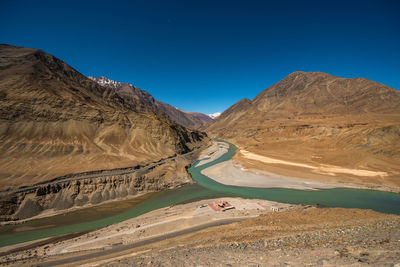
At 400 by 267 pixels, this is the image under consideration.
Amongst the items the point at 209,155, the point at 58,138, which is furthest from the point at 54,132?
the point at 209,155

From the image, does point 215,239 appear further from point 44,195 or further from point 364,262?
point 44,195

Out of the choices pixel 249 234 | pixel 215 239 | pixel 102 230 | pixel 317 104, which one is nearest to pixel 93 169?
pixel 102 230

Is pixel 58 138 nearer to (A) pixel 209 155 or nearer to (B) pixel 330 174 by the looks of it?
(A) pixel 209 155

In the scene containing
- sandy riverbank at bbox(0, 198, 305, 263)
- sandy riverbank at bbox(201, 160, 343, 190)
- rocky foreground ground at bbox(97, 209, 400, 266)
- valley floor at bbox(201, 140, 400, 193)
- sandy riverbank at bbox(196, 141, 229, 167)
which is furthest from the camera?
sandy riverbank at bbox(196, 141, 229, 167)

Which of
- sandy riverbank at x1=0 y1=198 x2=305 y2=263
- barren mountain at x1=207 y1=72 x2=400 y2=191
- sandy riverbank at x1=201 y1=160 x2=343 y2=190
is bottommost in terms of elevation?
sandy riverbank at x1=0 y1=198 x2=305 y2=263

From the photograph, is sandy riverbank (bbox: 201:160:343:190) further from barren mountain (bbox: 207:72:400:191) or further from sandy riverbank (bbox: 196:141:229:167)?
sandy riverbank (bbox: 196:141:229:167)

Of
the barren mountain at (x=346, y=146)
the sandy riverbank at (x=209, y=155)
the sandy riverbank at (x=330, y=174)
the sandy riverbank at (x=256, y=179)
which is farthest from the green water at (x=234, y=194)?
the sandy riverbank at (x=209, y=155)

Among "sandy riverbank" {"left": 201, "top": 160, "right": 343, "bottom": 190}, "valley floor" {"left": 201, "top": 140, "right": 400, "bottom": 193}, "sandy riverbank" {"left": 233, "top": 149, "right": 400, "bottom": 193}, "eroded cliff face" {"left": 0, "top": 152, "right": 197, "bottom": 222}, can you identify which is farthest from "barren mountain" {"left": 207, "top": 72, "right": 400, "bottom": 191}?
"eroded cliff face" {"left": 0, "top": 152, "right": 197, "bottom": 222}
